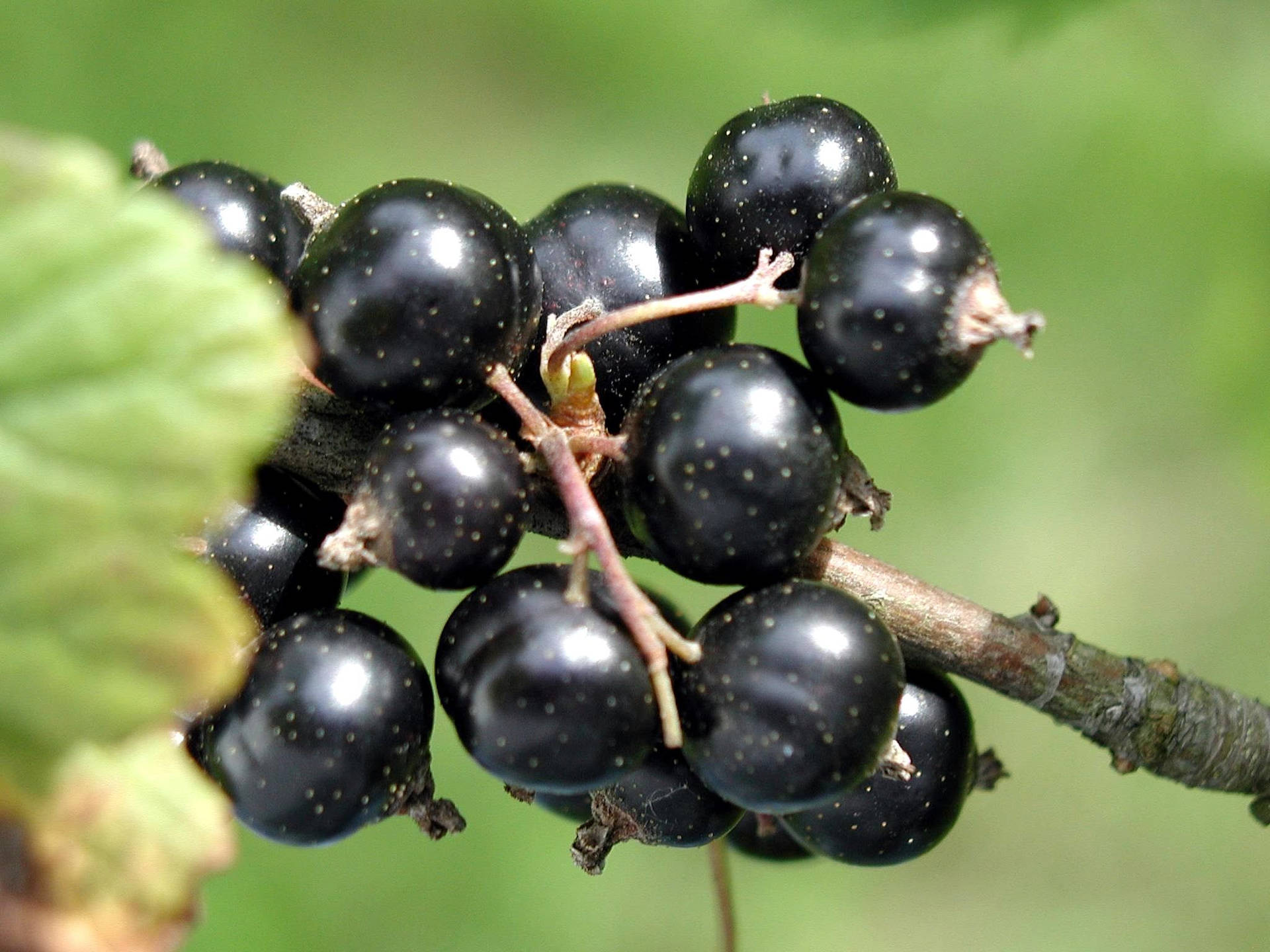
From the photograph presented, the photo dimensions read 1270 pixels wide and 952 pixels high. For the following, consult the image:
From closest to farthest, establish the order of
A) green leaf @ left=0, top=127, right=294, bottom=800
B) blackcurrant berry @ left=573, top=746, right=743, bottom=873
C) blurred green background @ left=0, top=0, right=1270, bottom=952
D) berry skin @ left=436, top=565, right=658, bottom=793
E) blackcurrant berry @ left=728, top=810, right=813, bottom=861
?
green leaf @ left=0, top=127, right=294, bottom=800
berry skin @ left=436, top=565, right=658, bottom=793
blackcurrant berry @ left=573, top=746, right=743, bottom=873
blackcurrant berry @ left=728, top=810, right=813, bottom=861
blurred green background @ left=0, top=0, right=1270, bottom=952

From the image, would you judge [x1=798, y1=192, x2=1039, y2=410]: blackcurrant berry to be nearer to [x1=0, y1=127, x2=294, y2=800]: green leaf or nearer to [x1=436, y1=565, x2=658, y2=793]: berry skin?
[x1=436, y1=565, x2=658, y2=793]: berry skin

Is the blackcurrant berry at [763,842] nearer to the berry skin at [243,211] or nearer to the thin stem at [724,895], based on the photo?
the thin stem at [724,895]

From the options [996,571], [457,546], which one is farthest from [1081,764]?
[457,546]

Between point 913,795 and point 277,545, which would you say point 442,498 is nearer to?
point 277,545

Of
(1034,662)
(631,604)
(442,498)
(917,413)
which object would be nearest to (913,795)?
(1034,662)

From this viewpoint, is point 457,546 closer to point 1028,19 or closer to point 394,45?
point 1028,19

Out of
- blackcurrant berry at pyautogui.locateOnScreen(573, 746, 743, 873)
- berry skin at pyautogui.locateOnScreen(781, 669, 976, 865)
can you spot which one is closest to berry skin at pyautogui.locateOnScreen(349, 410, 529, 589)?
blackcurrant berry at pyautogui.locateOnScreen(573, 746, 743, 873)
